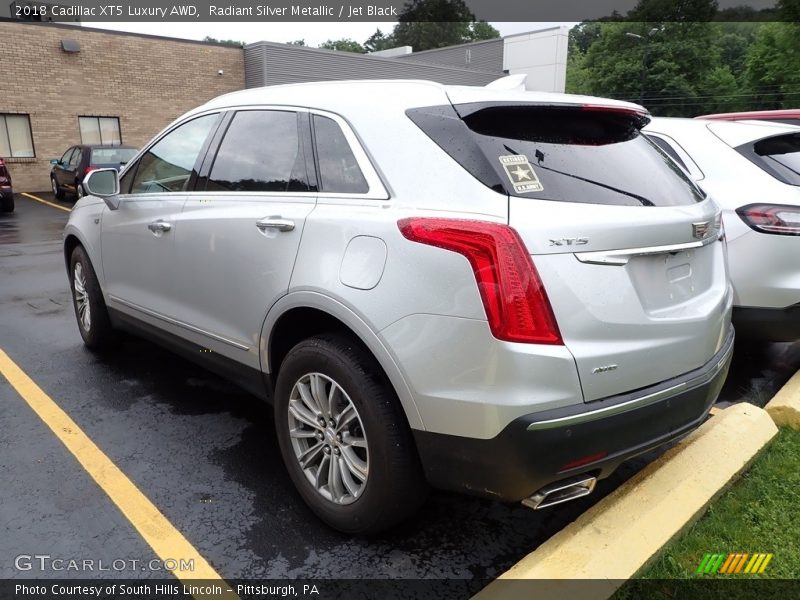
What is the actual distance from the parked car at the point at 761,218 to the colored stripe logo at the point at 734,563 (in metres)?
1.83

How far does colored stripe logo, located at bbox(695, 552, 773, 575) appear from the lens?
232cm

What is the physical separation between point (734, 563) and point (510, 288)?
147 centimetres

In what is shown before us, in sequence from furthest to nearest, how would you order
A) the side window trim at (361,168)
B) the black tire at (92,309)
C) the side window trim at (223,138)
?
the black tire at (92,309) → the side window trim at (223,138) → the side window trim at (361,168)

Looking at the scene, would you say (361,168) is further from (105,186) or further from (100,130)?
(100,130)

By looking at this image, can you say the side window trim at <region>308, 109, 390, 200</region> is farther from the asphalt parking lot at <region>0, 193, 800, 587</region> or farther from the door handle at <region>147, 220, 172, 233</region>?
the asphalt parking lot at <region>0, 193, 800, 587</region>

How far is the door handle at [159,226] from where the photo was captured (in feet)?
11.2

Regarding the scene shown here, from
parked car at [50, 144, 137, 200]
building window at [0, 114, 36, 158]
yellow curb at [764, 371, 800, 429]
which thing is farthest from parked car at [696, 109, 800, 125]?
building window at [0, 114, 36, 158]

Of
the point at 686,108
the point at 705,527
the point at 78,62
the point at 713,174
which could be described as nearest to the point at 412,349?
the point at 705,527

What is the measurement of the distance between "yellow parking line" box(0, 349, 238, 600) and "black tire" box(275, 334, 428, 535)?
1.78 ft

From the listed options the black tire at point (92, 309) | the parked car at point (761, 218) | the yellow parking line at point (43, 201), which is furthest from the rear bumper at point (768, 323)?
the yellow parking line at point (43, 201)

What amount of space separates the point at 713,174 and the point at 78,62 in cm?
2046

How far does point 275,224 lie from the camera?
2652mm

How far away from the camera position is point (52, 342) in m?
4.95

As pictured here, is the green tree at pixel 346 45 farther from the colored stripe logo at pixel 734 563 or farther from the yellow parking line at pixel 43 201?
the colored stripe logo at pixel 734 563
